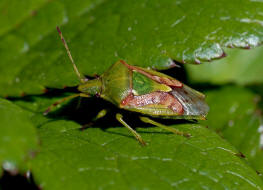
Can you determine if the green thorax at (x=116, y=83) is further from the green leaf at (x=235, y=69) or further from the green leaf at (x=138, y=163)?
the green leaf at (x=235, y=69)

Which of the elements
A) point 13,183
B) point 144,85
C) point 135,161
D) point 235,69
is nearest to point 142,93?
point 144,85

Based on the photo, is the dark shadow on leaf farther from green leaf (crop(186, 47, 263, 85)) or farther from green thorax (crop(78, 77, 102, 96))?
green leaf (crop(186, 47, 263, 85))

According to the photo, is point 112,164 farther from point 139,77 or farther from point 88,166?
A: point 139,77

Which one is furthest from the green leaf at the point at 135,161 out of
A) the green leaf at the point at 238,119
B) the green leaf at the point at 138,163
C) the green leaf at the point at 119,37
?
the green leaf at the point at 238,119

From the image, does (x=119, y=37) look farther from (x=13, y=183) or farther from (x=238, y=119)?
(x=238, y=119)

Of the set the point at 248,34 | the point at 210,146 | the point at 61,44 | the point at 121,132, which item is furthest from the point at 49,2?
the point at 210,146
